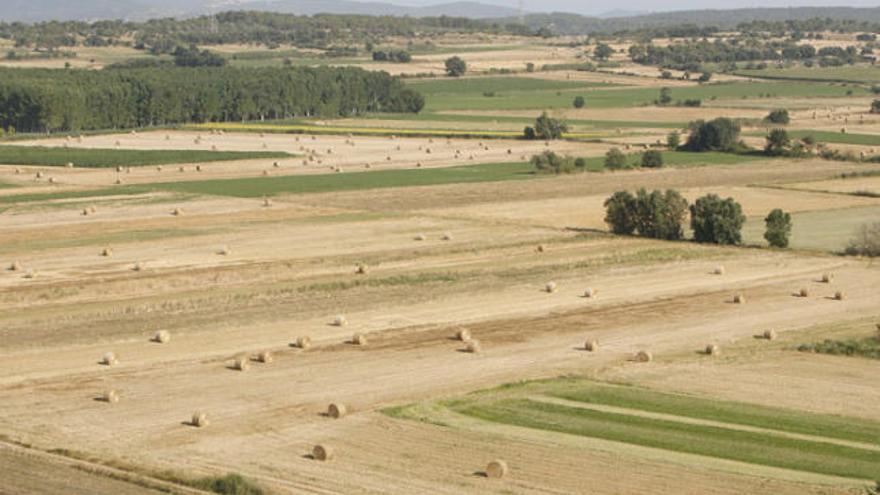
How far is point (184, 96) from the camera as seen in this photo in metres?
137

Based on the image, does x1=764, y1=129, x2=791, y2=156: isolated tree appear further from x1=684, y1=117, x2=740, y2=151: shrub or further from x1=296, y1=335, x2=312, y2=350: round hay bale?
x1=296, y1=335, x2=312, y2=350: round hay bale

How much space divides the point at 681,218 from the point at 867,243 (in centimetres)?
800

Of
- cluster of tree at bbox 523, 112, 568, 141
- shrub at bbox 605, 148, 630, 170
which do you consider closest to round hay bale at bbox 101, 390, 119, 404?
shrub at bbox 605, 148, 630, 170

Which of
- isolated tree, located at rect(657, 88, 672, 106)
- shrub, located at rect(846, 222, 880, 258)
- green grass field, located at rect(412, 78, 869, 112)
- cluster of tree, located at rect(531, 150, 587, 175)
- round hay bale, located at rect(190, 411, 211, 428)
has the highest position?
round hay bale, located at rect(190, 411, 211, 428)

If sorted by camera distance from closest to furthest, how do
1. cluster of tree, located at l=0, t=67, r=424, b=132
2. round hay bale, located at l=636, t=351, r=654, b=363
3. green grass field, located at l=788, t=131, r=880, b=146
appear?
1. round hay bale, located at l=636, t=351, r=654, b=363
2. green grass field, located at l=788, t=131, r=880, b=146
3. cluster of tree, located at l=0, t=67, r=424, b=132

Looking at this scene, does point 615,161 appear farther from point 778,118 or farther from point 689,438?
point 689,438

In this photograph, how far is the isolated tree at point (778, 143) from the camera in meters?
105

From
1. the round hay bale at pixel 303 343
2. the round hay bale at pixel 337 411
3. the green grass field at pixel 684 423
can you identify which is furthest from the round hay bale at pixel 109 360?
the green grass field at pixel 684 423

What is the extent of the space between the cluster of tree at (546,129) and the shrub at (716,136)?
534 inches

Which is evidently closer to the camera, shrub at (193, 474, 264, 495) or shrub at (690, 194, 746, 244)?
shrub at (193, 474, 264, 495)

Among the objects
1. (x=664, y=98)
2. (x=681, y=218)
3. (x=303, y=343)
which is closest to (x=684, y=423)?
(x=303, y=343)

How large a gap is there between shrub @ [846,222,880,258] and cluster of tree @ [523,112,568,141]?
57971 millimetres

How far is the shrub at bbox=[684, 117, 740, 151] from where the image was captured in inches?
4272

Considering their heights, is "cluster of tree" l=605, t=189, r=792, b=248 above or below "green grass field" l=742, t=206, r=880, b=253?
above
